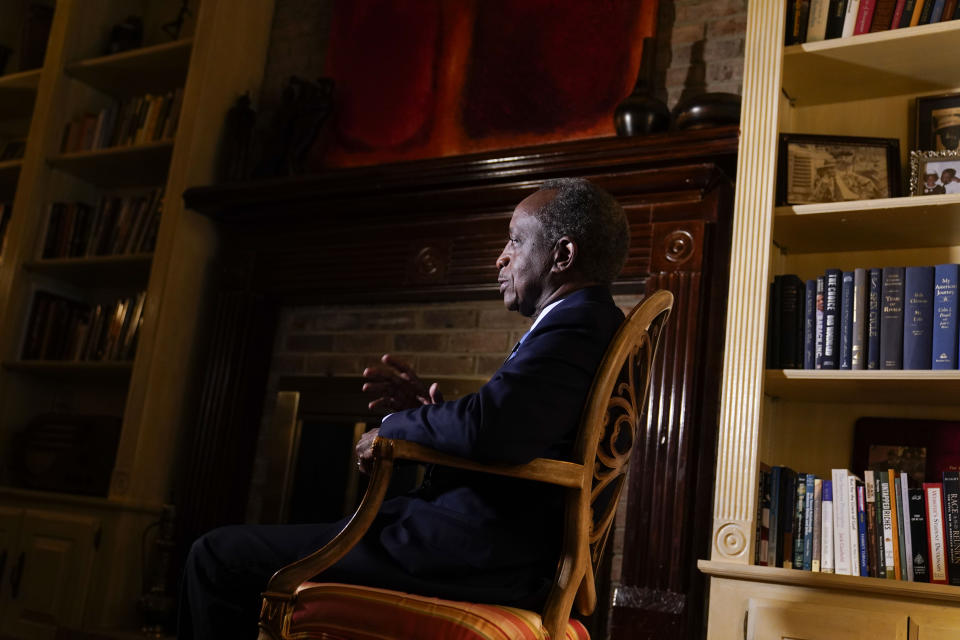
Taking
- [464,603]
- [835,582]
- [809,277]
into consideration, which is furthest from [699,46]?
[464,603]

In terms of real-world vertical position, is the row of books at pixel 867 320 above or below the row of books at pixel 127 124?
below

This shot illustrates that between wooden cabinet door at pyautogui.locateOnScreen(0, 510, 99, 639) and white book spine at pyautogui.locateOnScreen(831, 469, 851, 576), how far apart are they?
2.57 meters

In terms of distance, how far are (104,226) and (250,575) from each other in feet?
9.67

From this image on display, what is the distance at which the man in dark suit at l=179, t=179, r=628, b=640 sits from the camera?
1428mm

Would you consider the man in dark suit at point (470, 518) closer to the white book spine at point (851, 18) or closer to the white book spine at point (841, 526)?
the white book spine at point (841, 526)

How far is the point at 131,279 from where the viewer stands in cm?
418

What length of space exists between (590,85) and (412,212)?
0.76m

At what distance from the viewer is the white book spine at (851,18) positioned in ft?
8.32

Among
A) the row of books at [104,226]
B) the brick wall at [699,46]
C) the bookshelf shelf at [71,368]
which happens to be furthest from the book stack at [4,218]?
the brick wall at [699,46]

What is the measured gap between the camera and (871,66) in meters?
2.57

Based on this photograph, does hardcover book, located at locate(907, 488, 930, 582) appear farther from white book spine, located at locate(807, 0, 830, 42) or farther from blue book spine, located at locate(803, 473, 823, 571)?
white book spine, located at locate(807, 0, 830, 42)

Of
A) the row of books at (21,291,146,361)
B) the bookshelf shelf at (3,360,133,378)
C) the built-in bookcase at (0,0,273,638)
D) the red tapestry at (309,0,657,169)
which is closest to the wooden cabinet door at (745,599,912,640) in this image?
the red tapestry at (309,0,657,169)

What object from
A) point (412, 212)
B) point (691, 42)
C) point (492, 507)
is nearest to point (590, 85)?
point (691, 42)

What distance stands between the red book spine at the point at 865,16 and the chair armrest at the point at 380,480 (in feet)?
5.54
